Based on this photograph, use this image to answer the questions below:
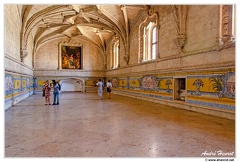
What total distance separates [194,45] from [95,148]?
6315 mm

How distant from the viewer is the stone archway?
2162 cm

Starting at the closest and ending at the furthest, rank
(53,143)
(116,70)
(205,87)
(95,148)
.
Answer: (95,148)
(53,143)
(205,87)
(116,70)

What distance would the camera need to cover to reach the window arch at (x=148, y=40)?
1133cm

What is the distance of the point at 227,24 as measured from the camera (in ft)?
19.7

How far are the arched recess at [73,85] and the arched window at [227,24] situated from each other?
17.4 m

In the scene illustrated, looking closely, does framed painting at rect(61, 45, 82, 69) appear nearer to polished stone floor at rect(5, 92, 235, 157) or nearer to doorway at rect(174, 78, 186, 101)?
doorway at rect(174, 78, 186, 101)

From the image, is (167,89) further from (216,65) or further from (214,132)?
(214,132)

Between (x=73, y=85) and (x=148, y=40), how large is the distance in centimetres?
1347

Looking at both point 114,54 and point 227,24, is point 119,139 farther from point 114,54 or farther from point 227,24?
point 114,54

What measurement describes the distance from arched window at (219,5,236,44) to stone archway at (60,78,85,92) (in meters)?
17.4

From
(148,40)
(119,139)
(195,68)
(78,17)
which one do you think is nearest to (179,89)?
(195,68)

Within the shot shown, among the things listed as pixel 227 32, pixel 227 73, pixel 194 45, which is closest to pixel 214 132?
pixel 227 73

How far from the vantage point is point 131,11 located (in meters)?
12.7

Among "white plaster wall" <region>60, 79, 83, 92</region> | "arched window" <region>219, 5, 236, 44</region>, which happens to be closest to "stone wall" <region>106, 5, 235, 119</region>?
"arched window" <region>219, 5, 236, 44</region>
